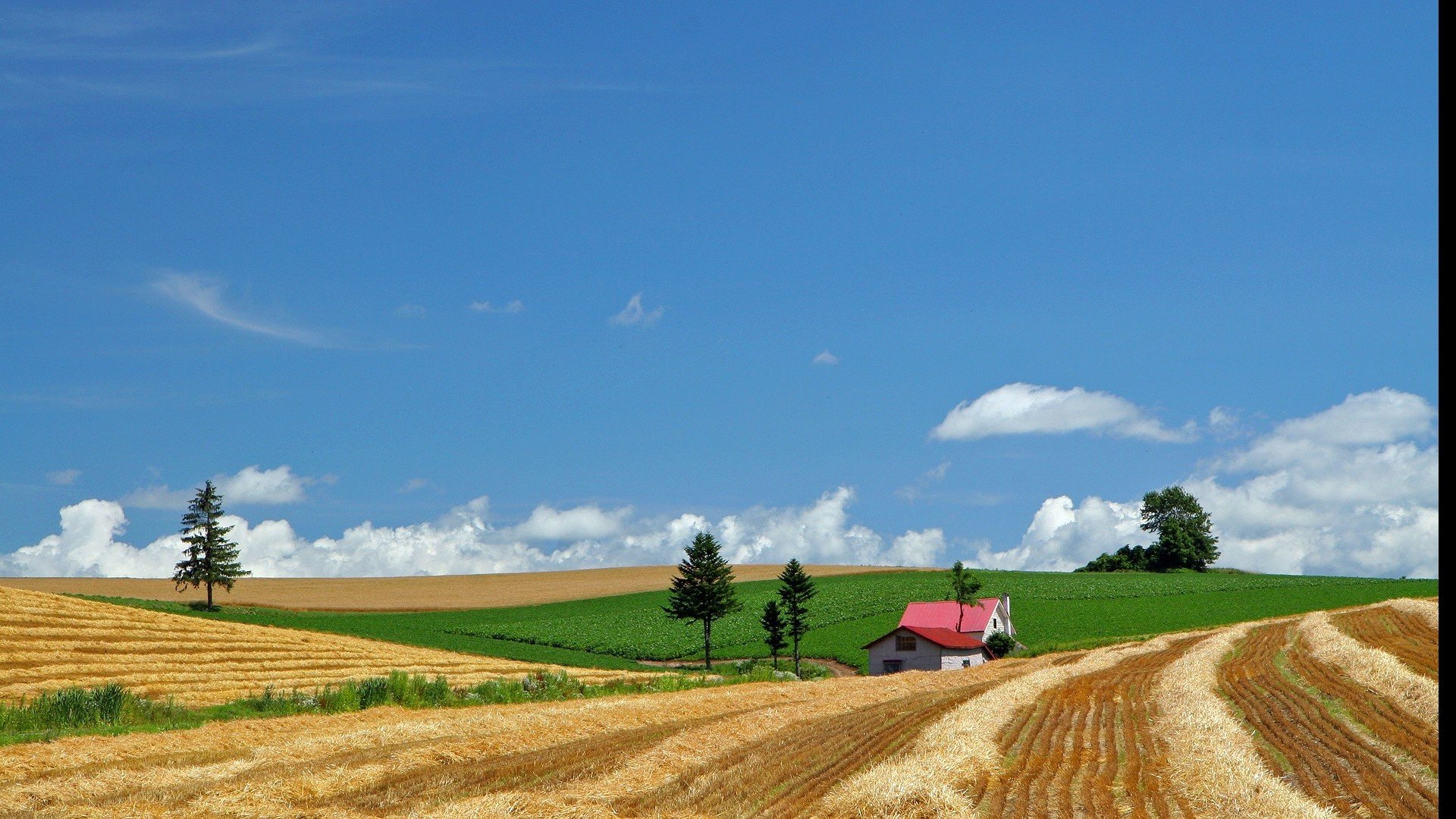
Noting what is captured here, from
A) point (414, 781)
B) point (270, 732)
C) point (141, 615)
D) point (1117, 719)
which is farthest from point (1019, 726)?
point (141, 615)

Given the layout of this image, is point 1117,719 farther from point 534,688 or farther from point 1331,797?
point 534,688

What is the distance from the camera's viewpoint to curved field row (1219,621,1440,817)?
17484mm

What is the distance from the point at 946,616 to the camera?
88.4m

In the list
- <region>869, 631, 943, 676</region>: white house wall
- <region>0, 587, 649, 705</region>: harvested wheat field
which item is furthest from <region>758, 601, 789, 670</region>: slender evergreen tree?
<region>0, 587, 649, 705</region>: harvested wheat field

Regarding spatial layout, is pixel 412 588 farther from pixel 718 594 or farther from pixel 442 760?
pixel 442 760

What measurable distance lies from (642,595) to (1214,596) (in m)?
58.8

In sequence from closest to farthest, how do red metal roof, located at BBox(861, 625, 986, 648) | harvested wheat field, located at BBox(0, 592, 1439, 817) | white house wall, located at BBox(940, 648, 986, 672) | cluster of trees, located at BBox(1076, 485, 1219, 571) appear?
harvested wheat field, located at BBox(0, 592, 1439, 817)
white house wall, located at BBox(940, 648, 986, 672)
red metal roof, located at BBox(861, 625, 986, 648)
cluster of trees, located at BBox(1076, 485, 1219, 571)

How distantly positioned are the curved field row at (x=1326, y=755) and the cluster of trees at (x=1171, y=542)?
131 meters

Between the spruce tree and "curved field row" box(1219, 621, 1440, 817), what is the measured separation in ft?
181

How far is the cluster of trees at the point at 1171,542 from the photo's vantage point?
158000 mm

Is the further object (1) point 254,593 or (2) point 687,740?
(1) point 254,593

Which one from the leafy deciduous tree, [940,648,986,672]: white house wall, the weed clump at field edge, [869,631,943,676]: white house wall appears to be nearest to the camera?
the weed clump at field edge

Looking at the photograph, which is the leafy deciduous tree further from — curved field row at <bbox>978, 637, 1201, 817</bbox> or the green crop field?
curved field row at <bbox>978, 637, 1201, 817</bbox>

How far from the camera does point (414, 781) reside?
1964 centimetres
